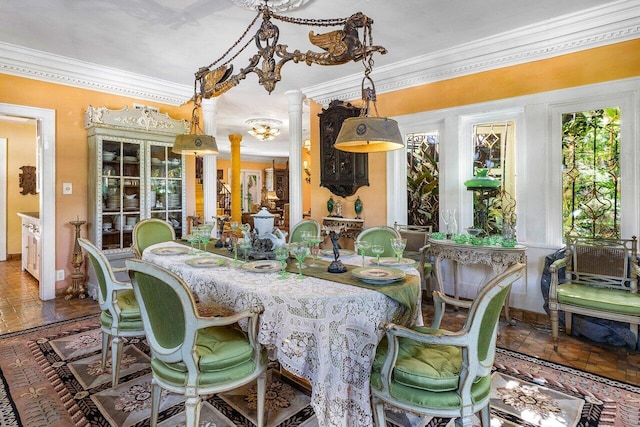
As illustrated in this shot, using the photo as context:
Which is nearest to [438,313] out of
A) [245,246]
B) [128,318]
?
[245,246]

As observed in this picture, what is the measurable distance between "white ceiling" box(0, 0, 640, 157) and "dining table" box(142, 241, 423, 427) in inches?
87.3

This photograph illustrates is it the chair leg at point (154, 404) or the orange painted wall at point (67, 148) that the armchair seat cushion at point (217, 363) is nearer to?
the chair leg at point (154, 404)

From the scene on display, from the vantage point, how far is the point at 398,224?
4.47 m

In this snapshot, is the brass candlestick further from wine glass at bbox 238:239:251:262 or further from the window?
A: the window

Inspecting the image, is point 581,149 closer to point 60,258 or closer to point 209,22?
point 209,22

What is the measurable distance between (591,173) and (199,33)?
388 centimetres

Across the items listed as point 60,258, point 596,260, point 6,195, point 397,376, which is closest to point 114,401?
point 397,376

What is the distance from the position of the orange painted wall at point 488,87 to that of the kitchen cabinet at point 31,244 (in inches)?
152

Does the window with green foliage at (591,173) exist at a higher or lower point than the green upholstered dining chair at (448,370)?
higher

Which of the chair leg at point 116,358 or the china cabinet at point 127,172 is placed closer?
the chair leg at point 116,358

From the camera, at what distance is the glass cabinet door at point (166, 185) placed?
4602mm

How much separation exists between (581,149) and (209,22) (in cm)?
359

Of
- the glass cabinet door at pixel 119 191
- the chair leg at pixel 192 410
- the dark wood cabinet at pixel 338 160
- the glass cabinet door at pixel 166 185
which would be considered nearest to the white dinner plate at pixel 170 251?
the chair leg at pixel 192 410

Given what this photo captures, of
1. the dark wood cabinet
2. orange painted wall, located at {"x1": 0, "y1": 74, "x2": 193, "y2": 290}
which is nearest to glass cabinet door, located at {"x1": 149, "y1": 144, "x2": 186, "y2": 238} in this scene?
orange painted wall, located at {"x1": 0, "y1": 74, "x2": 193, "y2": 290}
